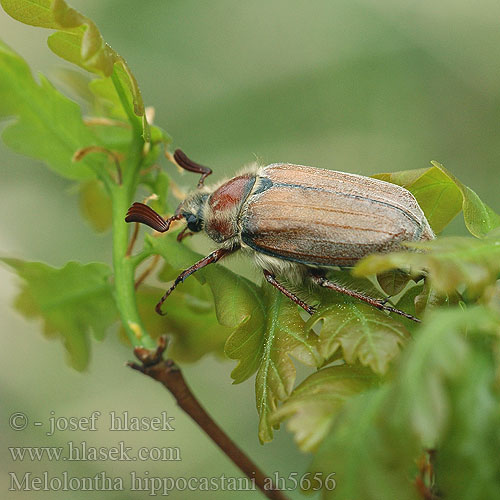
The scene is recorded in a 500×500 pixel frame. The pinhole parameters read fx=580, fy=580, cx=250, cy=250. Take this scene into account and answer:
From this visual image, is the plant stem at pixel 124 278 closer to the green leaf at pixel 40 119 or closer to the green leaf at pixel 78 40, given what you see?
the green leaf at pixel 40 119

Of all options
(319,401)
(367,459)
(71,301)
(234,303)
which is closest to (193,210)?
(71,301)

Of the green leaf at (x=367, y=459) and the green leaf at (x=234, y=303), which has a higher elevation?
the green leaf at (x=367, y=459)

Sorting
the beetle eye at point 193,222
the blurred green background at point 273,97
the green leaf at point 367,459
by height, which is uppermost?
the green leaf at point 367,459

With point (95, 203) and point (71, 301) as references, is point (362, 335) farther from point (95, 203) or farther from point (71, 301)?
point (95, 203)

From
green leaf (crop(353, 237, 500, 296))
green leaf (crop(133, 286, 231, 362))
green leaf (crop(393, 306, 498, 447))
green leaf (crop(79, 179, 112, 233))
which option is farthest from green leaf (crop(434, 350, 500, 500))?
green leaf (crop(79, 179, 112, 233))

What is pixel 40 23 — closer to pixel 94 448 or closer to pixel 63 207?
pixel 94 448

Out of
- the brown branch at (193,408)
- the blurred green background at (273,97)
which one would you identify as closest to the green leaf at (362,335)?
the brown branch at (193,408)

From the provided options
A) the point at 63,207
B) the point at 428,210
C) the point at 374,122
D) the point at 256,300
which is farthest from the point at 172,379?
the point at 374,122
